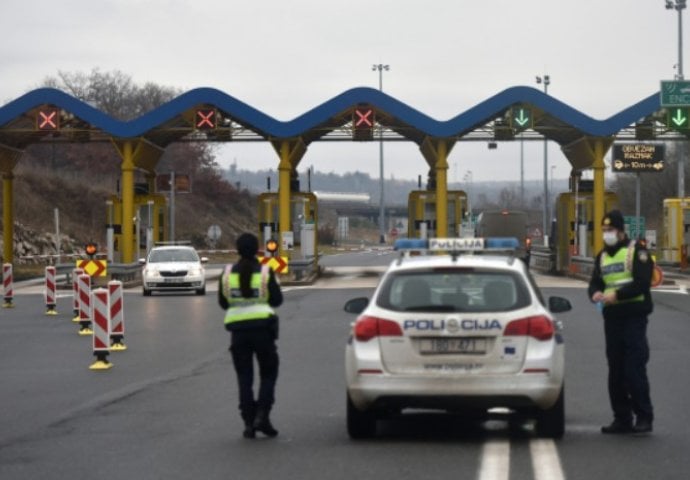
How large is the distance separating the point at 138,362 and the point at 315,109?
28133 millimetres

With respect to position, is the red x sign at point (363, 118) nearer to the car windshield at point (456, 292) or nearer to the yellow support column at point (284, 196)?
the yellow support column at point (284, 196)

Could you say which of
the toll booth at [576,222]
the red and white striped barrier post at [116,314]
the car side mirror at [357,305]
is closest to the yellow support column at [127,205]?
the toll booth at [576,222]

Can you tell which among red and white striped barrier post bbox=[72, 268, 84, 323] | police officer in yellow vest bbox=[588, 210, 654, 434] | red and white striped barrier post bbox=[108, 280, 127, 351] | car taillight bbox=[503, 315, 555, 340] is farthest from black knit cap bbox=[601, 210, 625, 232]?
red and white striped barrier post bbox=[72, 268, 84, 323]

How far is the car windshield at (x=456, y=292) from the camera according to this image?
11.0m

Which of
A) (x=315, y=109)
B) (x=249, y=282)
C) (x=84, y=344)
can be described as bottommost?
(x=84, y=344)

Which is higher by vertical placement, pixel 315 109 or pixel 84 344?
pixel 315 109

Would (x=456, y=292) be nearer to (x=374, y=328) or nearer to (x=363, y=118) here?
(x=374, y=328)

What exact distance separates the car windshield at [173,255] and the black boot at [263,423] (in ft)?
89.9

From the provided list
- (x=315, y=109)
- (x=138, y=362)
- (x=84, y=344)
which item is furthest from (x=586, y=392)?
(x=315, y=109)

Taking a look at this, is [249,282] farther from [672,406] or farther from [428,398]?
[672,406]

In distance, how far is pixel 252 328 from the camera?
1169cm

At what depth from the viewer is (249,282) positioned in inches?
462

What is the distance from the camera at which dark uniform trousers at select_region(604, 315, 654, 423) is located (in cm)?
1154

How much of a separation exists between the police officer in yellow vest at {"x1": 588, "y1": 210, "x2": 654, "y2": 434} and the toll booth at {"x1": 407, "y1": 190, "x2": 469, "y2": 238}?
36704mm
